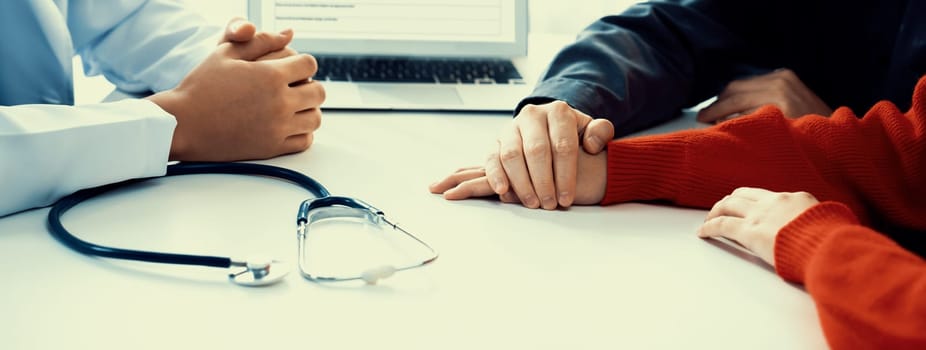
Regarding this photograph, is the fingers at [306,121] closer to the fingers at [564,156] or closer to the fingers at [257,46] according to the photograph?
the fingers at [257,46]

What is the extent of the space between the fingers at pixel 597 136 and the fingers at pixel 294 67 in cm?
33

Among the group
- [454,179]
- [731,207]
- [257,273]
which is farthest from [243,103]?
[731,207]

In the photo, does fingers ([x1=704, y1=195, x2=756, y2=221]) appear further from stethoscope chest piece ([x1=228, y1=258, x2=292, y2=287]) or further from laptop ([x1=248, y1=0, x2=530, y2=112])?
laptop ([x1=248, y1=0, x2=530, y2=112])

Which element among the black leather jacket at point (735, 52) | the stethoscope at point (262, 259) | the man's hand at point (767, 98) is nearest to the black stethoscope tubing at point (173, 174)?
the stethoscope at point (262, 259)

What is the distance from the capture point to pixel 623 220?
0.76m

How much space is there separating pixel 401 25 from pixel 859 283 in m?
0.89

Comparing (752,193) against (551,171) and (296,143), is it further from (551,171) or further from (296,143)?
(296,143)

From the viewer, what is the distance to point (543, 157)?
31.2 inches

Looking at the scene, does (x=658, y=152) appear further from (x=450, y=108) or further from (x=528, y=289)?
(x=450, y=108)

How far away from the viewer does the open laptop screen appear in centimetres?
128

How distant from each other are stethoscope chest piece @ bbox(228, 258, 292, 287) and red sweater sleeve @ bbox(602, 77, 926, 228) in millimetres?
332

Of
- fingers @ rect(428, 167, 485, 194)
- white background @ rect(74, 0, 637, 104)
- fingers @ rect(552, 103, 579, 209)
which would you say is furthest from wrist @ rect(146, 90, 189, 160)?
white background @ rect(74, 0, 637, 104)

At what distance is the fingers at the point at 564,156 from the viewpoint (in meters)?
0.78

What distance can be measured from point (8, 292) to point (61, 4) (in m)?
0.60
